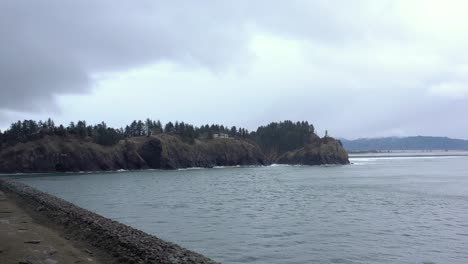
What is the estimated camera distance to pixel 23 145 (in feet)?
613

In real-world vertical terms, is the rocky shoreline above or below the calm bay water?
above

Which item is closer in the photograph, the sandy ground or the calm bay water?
the sandy ground

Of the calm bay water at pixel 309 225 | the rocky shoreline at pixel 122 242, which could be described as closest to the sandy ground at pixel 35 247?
the rocky shoreline at pixel 122 242

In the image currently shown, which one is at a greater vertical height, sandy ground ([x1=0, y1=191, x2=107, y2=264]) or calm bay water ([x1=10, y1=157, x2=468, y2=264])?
sandy ground ([x1=0, y1=191, x2=107, y2=264])

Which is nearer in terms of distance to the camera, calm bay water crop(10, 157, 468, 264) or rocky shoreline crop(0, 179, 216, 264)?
rocky shoreline crop(0, 179, 216, 264)

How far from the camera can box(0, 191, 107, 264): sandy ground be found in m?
22.5

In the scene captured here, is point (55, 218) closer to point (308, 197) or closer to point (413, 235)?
point (413, 235)

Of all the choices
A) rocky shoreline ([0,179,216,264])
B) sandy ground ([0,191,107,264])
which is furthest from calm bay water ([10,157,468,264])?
sandy ground ([0,191,107,264])

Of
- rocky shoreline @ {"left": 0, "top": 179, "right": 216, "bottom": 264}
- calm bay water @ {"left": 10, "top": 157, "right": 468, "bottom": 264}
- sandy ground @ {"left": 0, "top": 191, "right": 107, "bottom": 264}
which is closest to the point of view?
sandy ground @ {"left": 0, "top": 191, "right": 107, "bottom": 264}

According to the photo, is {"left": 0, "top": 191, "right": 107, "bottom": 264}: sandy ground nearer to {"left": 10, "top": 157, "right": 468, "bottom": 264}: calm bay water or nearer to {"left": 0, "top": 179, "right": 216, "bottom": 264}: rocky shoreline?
{"left": 0, "top": 179, "right": 216, "bottom": 264}: rocky shoreline

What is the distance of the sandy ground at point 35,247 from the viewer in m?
22.5

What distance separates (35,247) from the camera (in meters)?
25.0

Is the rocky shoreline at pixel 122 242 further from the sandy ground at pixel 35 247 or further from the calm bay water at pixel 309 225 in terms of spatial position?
the calm bay water at pixel 309 225

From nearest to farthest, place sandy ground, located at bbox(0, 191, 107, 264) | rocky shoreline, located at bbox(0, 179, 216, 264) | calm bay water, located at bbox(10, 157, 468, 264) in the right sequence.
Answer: sandy ground, located at bbox(0, 191, 107, 264) < rocky shoreline, located at bbox(0, 179, 216, 264) < calm bay water, located at bbox(10, 157, 468, 264)
